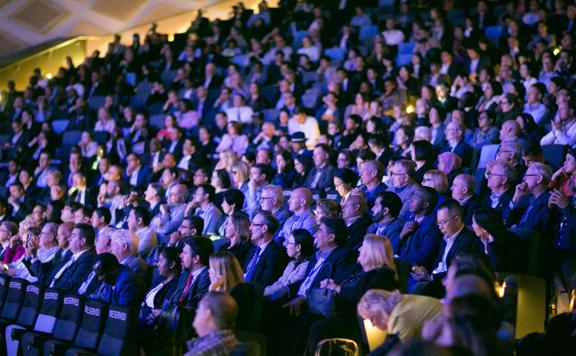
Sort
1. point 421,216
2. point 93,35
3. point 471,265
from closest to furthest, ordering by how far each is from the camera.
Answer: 1. point 471,265
2. point 421,216
3. point 93,35

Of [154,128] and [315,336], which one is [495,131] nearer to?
[315,336]

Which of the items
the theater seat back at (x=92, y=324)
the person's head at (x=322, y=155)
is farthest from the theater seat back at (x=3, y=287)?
the person's head at (x=322, y=155)

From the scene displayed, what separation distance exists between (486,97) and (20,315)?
526 centimetres

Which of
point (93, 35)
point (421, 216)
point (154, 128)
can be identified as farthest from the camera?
point (93, 35)

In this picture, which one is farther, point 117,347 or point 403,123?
point 403,123

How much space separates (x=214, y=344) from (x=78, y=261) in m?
3.23

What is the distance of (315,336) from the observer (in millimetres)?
4676

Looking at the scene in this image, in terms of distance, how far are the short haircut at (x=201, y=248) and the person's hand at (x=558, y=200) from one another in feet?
7.30

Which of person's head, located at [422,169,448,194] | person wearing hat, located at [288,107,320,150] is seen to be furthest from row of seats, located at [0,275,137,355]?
person wearing hat, located at [288,107,320,150]

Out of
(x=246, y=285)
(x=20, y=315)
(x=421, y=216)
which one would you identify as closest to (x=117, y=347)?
(x=246, y=285)

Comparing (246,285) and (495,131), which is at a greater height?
(495,131)

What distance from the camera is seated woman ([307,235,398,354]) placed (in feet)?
15.0

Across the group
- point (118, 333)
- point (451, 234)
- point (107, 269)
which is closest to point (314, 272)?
point (451, 234)

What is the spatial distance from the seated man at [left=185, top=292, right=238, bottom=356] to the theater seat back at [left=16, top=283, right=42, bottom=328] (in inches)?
106
